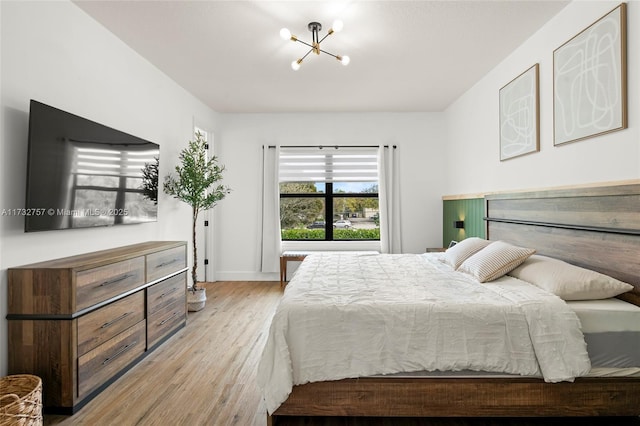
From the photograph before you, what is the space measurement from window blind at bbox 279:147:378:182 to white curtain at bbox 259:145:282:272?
21cm

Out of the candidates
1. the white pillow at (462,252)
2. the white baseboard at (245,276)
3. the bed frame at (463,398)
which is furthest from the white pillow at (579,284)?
the white baseboard at (245,276)

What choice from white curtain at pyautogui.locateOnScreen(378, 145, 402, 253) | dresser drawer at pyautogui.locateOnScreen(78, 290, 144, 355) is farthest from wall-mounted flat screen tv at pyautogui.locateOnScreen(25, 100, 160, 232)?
white curtain at pyautogui.locateOnScreen(378, 145, 402, 253)

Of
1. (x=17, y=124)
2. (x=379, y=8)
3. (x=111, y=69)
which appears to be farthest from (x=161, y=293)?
(x=379, y=8)

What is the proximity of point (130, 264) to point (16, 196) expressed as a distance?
80cm

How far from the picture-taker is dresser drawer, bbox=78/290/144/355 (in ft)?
6.75

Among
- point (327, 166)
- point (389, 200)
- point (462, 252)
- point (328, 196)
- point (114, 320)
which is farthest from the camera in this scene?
point (328, 196)

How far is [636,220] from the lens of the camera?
75.3 inches

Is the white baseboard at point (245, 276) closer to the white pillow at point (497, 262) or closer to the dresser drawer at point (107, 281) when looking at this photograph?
the dresser drawer at point (107, 281)

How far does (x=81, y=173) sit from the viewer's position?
2393 mm

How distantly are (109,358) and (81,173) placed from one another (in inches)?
50.5

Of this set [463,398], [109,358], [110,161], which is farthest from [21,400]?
[463,398]

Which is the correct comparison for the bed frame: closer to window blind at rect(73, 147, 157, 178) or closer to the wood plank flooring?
the wood plank flooring

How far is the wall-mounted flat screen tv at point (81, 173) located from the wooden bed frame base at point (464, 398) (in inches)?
73.5

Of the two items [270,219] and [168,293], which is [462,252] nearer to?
[168,293]
